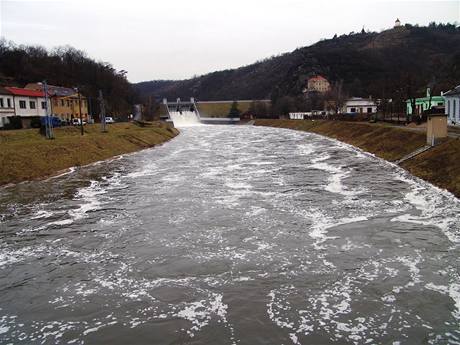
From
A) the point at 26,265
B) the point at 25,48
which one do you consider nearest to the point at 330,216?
the point at 26,265

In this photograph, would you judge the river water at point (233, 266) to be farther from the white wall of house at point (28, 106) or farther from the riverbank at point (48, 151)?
the white wall of house at point (28, 106)

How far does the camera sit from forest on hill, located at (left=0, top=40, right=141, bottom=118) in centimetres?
9038

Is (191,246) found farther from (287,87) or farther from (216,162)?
(287,87)

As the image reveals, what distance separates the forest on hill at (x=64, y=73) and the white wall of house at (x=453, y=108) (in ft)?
204

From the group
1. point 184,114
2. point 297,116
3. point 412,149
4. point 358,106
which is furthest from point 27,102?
point 184,114

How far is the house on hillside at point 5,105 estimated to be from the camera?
5311 cm

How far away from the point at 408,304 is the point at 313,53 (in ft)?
618

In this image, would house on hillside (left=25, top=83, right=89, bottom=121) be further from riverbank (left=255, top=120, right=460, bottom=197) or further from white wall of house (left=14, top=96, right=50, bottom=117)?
riverbank (left=255, top=120, right=460, bottom=197)

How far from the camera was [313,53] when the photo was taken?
18738cm

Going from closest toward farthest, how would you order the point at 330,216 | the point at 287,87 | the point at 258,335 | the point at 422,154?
the point at 258,335
the point at 330,216
the point at 422,154
the point at 287,87

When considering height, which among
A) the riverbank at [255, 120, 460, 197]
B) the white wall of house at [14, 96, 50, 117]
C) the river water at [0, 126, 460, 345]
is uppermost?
the white wall of house at [14, 96, 50, 117]

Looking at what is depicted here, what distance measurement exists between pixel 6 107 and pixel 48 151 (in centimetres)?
2544

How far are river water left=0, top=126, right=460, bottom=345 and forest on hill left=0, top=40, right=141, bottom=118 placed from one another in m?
69.9

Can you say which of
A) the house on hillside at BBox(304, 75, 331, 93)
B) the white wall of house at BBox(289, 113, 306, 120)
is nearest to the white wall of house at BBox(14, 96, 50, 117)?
the white wall of house at BBox(289, 113, 306, 120)
